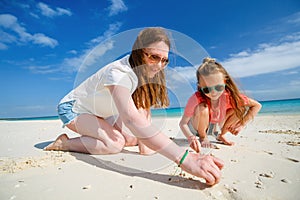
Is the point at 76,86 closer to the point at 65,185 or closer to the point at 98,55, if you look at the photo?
the point at 98,55

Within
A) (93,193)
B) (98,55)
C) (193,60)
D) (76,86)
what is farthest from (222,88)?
(93,193)

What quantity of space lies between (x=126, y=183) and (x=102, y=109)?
1108mm

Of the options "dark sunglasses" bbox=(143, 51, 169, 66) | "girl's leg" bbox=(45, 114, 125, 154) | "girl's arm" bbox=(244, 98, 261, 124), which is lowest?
"girl's leg" bbox=(45, 114, 125, 154)

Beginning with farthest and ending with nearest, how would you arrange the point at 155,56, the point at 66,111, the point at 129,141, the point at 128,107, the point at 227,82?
1. the point at 227,82
2. the point at 129,141
3. the point at 66,111
4. the point at 155,56
5. the point at 128,107

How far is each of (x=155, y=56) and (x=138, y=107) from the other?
0.56 meters

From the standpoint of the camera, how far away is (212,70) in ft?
8.89

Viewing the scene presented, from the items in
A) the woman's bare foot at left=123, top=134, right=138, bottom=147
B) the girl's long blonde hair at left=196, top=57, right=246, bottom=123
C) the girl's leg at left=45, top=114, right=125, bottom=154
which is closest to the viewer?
the girl's leg at left=45, top=114, right=125, bottom=154

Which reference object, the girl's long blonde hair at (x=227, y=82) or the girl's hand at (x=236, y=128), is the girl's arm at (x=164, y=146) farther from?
the girl's hand at (x=236, y=128)

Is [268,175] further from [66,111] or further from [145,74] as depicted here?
[66,111]

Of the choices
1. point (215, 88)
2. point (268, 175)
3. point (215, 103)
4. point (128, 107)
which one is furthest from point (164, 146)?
point (215, 103)

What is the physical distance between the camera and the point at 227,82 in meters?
2.78

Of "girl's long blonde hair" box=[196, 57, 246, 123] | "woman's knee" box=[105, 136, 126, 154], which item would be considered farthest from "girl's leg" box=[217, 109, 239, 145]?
"woman's knee" box=[105, 136, 126, 154]

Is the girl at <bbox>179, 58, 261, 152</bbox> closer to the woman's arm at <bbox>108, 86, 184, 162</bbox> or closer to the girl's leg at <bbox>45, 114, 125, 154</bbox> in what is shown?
the girl's leg at <bbox>45, 114, 125, 154</bbox>

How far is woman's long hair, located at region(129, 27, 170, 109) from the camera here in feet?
6.43
